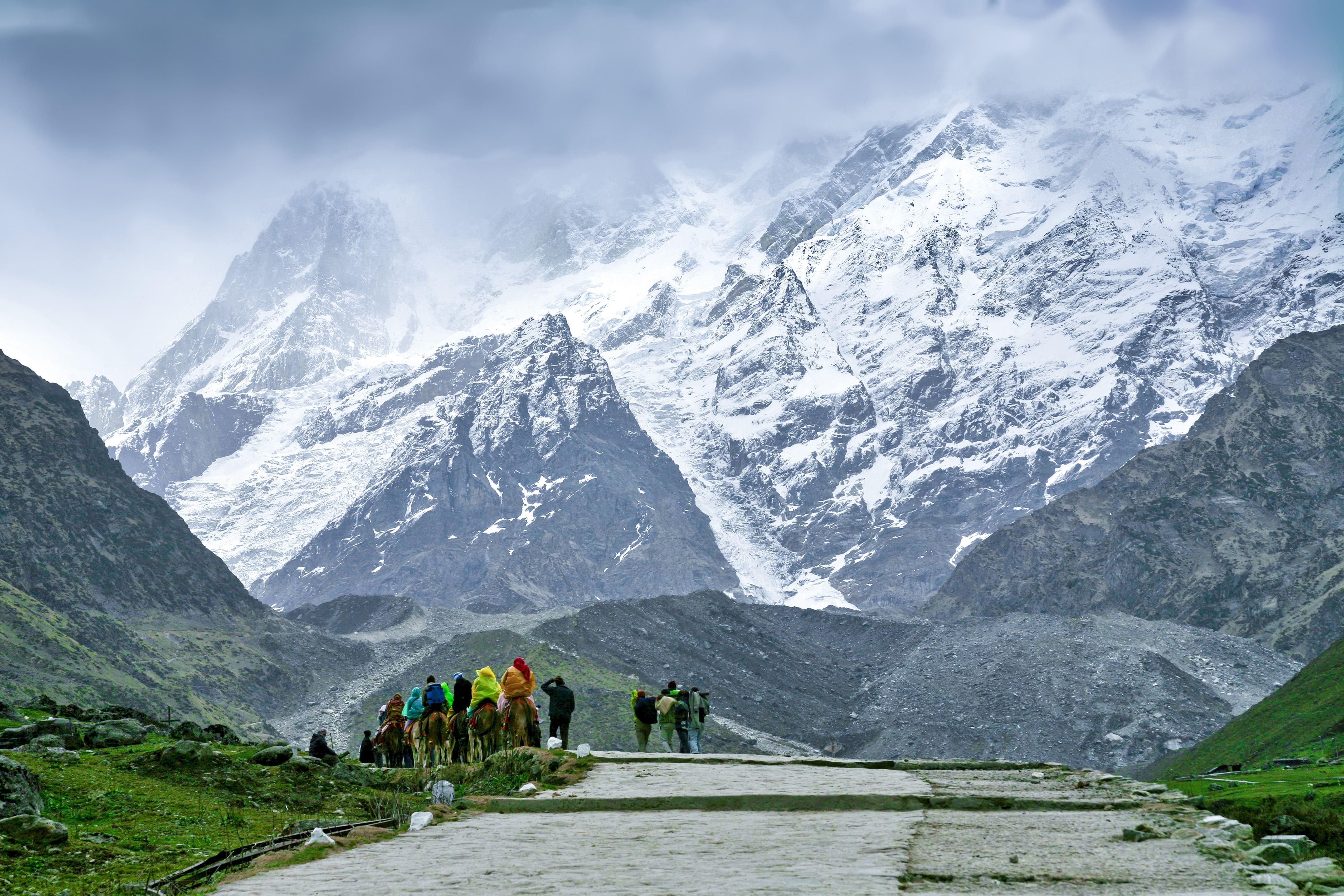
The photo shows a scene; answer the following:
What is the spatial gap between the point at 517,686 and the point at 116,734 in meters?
9.92

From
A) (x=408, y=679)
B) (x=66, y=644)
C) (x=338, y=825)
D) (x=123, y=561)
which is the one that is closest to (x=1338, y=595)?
(x=408, y=679)

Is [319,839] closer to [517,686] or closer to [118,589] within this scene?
[517,686]

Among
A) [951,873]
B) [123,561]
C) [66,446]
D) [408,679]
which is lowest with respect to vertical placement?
[951,873]

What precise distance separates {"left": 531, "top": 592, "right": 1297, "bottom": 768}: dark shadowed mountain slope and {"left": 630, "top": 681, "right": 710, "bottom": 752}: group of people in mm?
87526

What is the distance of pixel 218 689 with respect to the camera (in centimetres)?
14312

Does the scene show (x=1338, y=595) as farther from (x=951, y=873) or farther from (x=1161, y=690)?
(x=951, y=873)

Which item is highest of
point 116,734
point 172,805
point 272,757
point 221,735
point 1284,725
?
point 221,735

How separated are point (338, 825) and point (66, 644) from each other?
10847 centimetres

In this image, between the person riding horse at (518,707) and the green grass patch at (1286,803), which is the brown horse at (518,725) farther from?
the green grass patch at (1286,803)

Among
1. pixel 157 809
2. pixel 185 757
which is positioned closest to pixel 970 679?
pixel 185 757

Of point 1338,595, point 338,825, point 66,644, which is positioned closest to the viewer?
point 338,825

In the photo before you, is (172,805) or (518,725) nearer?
(172,805)

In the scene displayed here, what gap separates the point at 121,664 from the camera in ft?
426

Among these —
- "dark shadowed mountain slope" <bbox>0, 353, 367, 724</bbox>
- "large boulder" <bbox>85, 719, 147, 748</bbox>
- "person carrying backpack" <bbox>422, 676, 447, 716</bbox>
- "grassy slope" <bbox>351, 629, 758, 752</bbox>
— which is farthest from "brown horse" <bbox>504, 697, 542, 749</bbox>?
"dark shadowed mountain slope" <bbox>0, 353, 367, 724</bbox>
